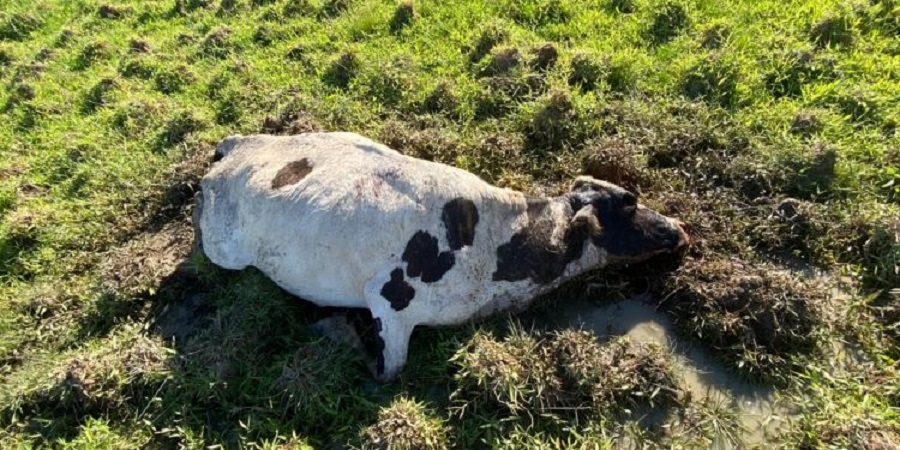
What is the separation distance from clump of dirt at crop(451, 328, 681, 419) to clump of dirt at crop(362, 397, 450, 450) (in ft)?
0.85

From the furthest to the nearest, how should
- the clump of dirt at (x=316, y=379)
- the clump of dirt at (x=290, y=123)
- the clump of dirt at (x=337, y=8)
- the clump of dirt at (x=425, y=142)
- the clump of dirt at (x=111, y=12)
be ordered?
1. the clump of dirt at (x=111, y=12)
2. the clump of dirt at (x=337, y=8)
3. the clump of dirt at (x=290, y=123)
4. the clump of dirt at (x=425, y=142)
5. the clump of dirt at (x=316, y=379)

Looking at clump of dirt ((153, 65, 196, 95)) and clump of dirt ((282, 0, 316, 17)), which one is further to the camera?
clump of dirt ((282, 0, 316, 17))

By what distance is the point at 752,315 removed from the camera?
16.7 ft

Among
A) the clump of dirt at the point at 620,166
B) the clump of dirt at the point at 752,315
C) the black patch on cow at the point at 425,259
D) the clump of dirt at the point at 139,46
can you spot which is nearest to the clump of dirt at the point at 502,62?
the clump of dirt at the point at 620,166

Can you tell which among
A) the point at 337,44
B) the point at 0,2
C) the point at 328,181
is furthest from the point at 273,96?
the point at 0,2

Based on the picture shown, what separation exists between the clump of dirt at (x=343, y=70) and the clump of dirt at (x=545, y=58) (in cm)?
222

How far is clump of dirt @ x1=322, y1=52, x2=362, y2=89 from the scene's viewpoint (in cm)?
827

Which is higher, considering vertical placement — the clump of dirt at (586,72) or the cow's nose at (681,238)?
the clump of dirt at (586,72)

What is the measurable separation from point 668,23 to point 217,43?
6153 millimetres

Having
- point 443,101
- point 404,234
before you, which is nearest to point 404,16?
point 443,101

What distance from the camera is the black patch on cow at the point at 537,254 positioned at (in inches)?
215

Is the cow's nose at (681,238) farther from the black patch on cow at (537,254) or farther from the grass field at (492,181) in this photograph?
the black patch on cow at (537,254)

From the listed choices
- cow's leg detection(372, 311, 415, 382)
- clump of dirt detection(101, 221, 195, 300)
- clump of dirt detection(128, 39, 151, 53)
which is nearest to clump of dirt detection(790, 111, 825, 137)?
cow's leg detection(372, 311, 415, 382)

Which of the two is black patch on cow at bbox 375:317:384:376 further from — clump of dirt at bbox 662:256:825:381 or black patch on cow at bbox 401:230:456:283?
clump of dirt at bbox 662:256:825:381
